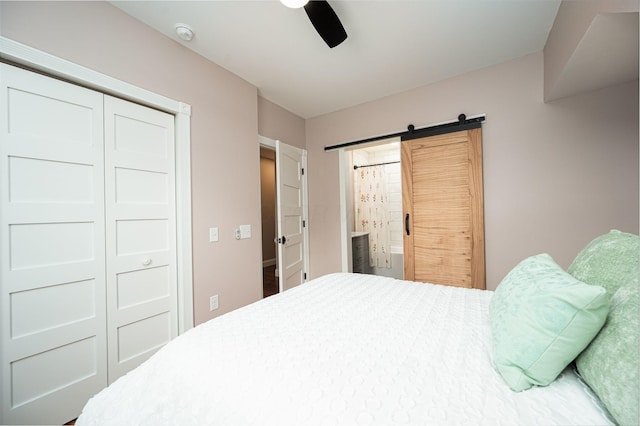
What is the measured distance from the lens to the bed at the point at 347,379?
1.94 ft

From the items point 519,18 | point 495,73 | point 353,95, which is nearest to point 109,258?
point 353,95

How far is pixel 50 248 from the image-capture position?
57.4 inches

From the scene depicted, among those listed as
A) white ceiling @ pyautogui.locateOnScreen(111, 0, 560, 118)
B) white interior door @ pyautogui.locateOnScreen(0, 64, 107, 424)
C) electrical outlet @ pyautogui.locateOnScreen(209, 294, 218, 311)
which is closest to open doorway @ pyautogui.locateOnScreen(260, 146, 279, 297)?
white ceiling @ pyautogui.locateOnScreen(111, 0, 560, 118)

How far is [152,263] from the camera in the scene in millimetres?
1902

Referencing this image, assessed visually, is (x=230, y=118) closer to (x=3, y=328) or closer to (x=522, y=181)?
(x=3, y=328)

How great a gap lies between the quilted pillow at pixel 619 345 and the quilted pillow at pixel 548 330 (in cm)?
3

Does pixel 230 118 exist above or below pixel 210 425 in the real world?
above

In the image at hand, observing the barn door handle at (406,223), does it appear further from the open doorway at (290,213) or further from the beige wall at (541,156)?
the open doorway at (290,213)

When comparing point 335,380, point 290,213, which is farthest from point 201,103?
point 335,380

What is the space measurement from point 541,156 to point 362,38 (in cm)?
193

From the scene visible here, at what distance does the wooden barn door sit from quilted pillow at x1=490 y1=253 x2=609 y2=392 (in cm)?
201

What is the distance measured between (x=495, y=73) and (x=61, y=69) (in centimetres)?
344

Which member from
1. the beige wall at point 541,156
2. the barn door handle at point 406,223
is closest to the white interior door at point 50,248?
the barn door handle at point 406,223

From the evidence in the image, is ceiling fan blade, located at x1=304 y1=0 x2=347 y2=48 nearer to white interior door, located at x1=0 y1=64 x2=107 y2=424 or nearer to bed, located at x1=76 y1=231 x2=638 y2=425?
white interior door, located at x1=0 y1=64 x2=107 y2=424
